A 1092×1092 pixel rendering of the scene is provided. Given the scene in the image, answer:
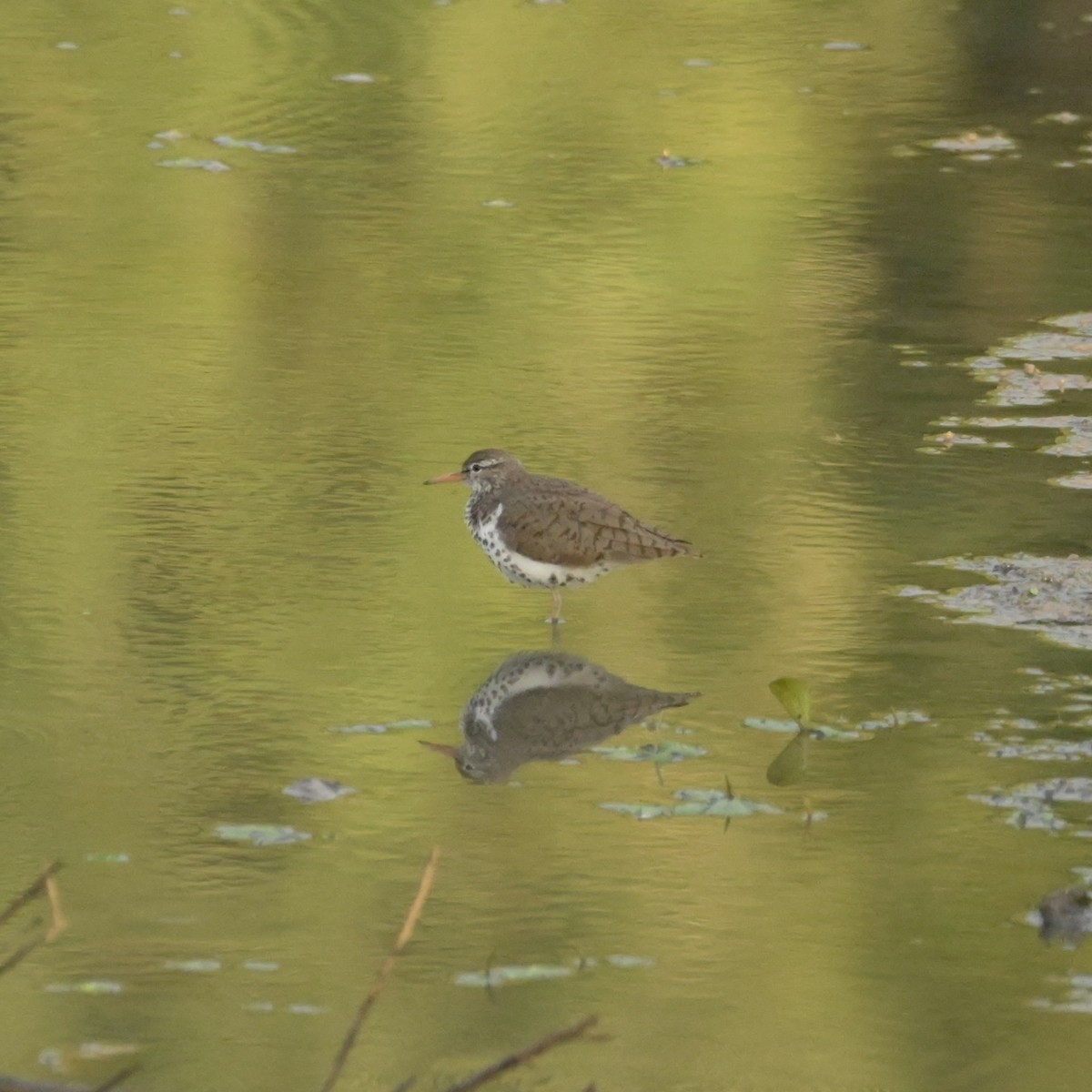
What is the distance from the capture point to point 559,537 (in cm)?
693

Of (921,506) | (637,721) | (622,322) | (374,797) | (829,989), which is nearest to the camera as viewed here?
(829,989)

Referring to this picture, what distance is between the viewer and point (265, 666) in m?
6.61

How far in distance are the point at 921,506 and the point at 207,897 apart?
3.37 meters

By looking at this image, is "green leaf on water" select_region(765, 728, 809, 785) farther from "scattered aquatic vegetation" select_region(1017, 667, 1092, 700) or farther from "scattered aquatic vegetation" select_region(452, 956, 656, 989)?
"scattered aquatic vegetation" select_region(452, 956, 656, 989)

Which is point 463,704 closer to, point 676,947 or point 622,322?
point 676,947

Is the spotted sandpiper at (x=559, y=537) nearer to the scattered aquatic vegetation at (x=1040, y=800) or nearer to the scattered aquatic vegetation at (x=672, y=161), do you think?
the scattered aquatic vegetation at (x=1040, y=800)

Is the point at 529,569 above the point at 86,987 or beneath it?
beneath

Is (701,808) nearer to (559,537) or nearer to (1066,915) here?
(1066,915)

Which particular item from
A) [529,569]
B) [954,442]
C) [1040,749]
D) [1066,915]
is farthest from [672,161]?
[1066,915]

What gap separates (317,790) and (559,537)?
1.37 m

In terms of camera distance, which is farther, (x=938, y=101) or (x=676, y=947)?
(x=938, y=101)

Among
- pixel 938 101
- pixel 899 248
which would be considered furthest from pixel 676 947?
pixel 938 101

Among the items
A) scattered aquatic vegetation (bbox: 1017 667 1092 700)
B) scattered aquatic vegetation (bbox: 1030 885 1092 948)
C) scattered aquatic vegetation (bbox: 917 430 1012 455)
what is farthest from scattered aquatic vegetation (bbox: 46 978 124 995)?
scattered aquatic vegetation (bbox: 917 430 1012 455)

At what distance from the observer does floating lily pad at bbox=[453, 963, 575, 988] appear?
4.91 meters
